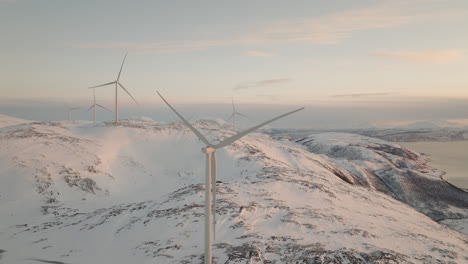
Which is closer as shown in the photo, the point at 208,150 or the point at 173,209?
the point at 208,150

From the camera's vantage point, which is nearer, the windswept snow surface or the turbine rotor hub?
the turbine rotor hub

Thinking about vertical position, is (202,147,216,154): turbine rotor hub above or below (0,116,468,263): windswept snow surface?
above

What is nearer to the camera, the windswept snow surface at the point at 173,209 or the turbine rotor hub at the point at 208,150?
the turbine rotor hub at the point at 208,150

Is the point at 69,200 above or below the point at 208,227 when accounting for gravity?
below

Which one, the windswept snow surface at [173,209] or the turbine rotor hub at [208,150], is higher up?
the turbine rotor hub at [208,150]

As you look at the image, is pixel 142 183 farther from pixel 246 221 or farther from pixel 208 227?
pixel 208 227

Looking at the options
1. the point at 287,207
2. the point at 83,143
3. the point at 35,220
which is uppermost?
the point at 83,143

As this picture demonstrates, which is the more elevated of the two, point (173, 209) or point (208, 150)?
point (208, 150)

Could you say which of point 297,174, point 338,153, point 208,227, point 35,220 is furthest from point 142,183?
point 338,153
